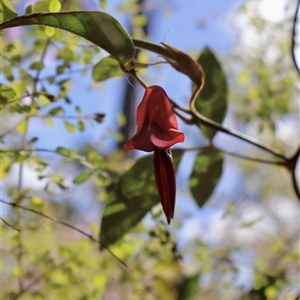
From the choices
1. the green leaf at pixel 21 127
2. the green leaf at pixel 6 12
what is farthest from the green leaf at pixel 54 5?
the green leaf at pixel 21 127

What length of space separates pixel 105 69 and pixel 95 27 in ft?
0.31

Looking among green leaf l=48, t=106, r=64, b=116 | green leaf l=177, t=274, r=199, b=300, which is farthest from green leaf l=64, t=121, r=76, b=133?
green leaf l=177, t=274, r=199, b=300

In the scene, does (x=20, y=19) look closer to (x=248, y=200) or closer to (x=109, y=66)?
(x=109, y=66)

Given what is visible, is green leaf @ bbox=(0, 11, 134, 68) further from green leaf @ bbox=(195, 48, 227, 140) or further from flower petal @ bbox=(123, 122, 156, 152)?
green leaf @ bbox=(195, 48, 227, 140)

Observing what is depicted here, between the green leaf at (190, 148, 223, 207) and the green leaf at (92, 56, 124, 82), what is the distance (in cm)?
13

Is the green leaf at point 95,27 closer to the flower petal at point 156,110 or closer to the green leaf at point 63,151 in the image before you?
the flower petal at point 156,110

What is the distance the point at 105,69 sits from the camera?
34 centimetres

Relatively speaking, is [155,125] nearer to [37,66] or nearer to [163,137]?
[163,137]

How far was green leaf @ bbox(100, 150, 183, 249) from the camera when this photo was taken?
15.6 inches

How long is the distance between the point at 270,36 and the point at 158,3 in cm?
16

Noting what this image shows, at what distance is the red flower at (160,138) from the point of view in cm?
24

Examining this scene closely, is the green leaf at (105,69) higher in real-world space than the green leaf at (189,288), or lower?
higher

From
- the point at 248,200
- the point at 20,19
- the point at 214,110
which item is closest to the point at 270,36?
the point at 214,110

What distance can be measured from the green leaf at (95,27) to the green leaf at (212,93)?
184 mm
